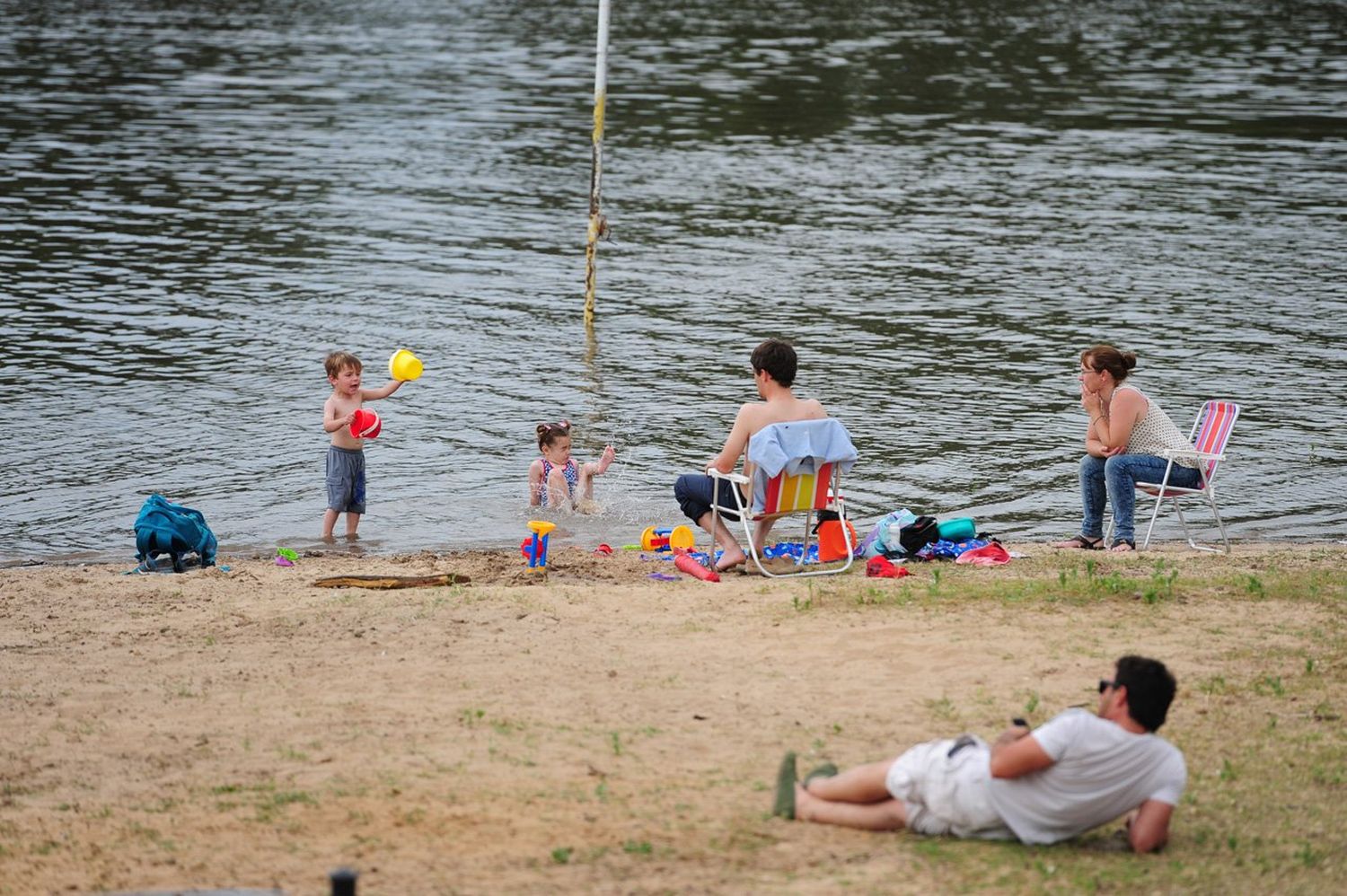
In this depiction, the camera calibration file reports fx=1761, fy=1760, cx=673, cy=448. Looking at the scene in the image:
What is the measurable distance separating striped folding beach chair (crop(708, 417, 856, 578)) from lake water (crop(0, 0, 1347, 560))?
94.6 inches

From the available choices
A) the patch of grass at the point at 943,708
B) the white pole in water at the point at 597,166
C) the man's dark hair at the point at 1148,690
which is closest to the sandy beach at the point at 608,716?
the patch of grass at the point at 943,708

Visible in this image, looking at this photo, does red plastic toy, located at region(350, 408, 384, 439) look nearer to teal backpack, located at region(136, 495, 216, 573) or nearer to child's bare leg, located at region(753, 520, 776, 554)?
teal backpack, located at region(136, 495, 216, 573)

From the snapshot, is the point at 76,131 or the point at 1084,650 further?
the point at 76,131

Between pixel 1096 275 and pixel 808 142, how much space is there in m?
10.3

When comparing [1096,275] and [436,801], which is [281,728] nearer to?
[436,801]

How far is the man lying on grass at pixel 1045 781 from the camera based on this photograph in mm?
6449

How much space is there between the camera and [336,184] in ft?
90.9

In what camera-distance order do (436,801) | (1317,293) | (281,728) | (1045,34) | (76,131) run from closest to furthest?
1. (436,801)
2. (281,728)
3. (1317,293)
4. (76,131)
5. (1045,34)

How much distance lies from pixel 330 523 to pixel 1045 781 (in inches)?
297

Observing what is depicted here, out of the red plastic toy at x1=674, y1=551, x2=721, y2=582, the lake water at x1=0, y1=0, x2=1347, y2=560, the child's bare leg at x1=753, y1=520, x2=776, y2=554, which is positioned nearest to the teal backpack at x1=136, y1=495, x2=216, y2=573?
the lake water at x1=0, y1=0, x2=1347, y2=560

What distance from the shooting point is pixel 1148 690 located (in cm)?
645

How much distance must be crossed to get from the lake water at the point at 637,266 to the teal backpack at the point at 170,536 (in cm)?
117

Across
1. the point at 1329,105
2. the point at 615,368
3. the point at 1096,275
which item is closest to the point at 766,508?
the point at 615,368

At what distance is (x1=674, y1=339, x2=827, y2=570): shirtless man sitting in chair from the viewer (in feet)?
35.3
